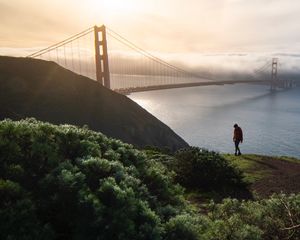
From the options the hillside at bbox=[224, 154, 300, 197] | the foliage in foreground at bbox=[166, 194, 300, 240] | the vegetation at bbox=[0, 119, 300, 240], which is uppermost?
the vegetation at bbox=[0, 119, 300, 240]

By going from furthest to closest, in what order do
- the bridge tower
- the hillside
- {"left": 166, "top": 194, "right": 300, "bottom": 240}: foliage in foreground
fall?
the bridge tower, the hillside, {"left": 166, "top": 194, "right": 300, "bottom": 240}: foliage in foreground

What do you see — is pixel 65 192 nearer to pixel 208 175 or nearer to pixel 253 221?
pixel 253 221

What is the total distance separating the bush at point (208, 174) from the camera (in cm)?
1452

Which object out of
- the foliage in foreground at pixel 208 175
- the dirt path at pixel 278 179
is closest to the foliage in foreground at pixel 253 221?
the dirt path at pixel 278 179

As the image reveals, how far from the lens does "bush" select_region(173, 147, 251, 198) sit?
14523mm

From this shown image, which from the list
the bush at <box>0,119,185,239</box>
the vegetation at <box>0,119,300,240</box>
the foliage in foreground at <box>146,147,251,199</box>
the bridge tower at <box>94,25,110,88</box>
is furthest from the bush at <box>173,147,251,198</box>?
the bridge tower at <box>94,25,110,88</box>

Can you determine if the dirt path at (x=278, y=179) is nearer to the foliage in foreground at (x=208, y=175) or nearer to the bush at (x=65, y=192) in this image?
the foliage in foreground at (x=208, y=175)

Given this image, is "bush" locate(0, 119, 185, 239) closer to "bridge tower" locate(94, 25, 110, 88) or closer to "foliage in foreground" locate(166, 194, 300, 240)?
"foliage in foreground" locate(166, 194, 300, 240)

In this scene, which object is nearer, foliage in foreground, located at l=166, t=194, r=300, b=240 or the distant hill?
foliage in foreground, located at l=166, t=194, r=300, b=240

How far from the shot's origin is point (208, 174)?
1483 centimetres

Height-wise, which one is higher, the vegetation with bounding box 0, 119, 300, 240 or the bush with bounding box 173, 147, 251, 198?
the vegetation with bounding box 0, 119, 300, 240

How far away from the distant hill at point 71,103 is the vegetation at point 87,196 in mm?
29169

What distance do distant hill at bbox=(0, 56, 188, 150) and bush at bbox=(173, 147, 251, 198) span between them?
73.7 ft

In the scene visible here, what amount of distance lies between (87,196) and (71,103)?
3553 centimetres
